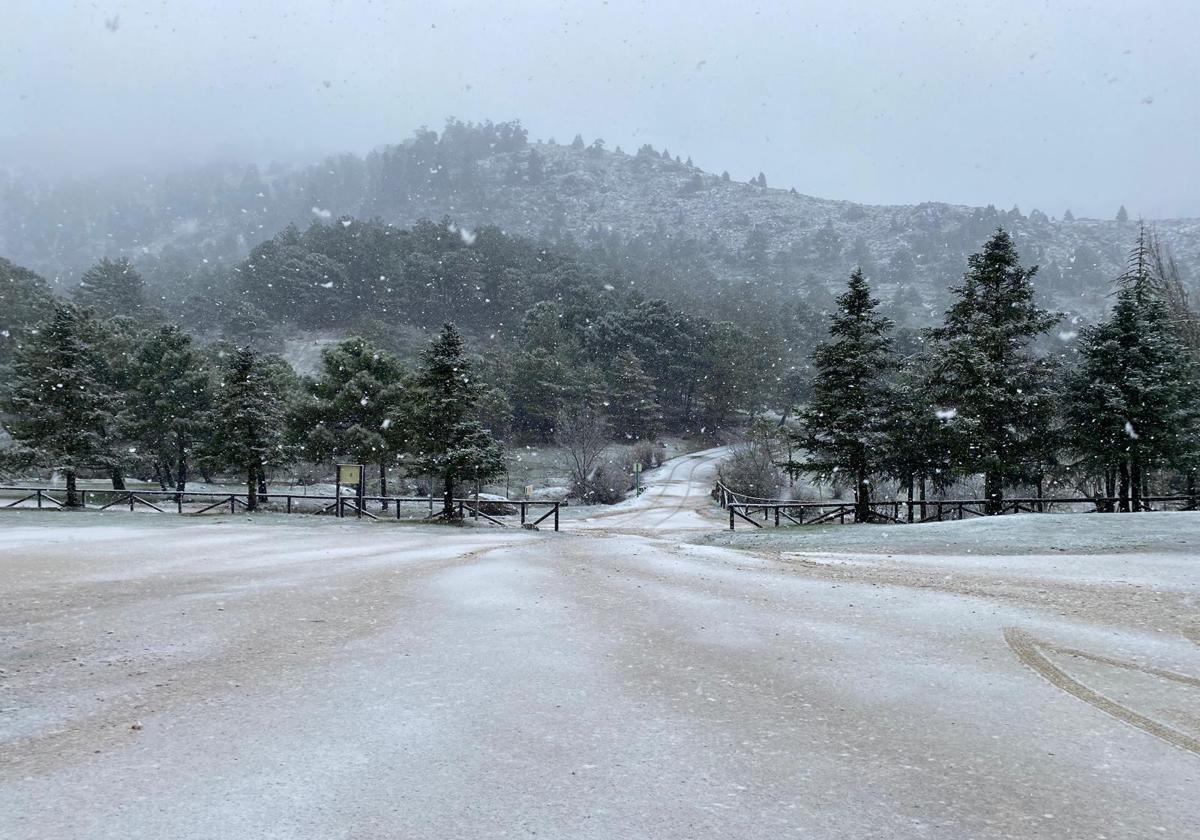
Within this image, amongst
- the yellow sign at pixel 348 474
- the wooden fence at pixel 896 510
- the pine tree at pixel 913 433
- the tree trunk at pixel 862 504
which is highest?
the pine tree at pixel 913 433

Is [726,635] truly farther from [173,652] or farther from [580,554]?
[580,554]

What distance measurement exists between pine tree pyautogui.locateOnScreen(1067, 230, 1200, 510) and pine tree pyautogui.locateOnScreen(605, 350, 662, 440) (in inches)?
1676

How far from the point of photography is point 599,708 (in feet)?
16.7

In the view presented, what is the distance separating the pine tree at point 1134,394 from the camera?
29156 millimetres

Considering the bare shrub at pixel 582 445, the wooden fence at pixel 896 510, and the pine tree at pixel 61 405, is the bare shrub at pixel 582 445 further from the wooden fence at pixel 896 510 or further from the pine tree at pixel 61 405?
the pine tree at pixel 61 405

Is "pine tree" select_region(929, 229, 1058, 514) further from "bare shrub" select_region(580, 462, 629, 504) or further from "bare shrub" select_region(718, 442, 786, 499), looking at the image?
"bare shrub" select_region(580, 462, 629, 504)

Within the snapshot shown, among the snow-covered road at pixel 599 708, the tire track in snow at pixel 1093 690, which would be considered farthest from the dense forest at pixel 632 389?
the tire track in snow at pixel 1093 690

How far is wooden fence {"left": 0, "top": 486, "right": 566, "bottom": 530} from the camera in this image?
29.2m

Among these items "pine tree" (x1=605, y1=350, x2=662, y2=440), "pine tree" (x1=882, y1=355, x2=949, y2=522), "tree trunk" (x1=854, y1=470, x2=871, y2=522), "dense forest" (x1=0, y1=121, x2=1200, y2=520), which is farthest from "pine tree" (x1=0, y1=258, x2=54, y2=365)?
"pine tree" (x1=882, y1=355, x2=949, y2=522)

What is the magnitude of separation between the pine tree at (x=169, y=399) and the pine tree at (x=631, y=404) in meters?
37.2

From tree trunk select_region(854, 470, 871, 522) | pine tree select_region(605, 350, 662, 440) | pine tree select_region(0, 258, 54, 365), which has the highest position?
pine tree select_region(0, 258, 54, 365)

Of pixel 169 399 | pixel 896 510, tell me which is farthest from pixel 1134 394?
pixel 169 399

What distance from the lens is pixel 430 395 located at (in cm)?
3158

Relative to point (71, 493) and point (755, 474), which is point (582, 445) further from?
point (71, 493)
